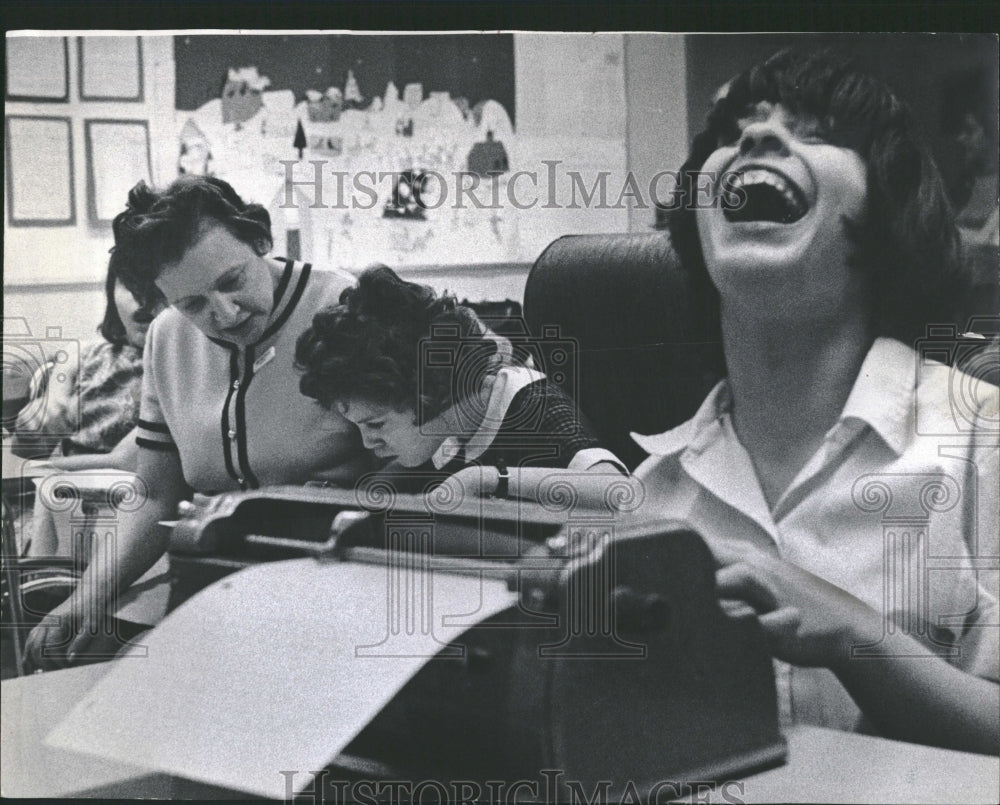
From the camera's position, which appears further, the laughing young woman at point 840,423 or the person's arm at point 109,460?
the person's arm at point 109,460

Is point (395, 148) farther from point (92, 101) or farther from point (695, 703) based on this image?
point (695, 703)

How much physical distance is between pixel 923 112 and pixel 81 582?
136 centimetres

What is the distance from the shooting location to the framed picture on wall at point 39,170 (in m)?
1.68

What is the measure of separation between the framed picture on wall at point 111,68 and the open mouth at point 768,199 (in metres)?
0.86

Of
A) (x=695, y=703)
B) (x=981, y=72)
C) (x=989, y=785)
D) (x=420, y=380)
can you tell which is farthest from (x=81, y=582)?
(x=981, y=72)

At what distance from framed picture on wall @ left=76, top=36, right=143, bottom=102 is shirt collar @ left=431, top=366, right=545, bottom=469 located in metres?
0.65

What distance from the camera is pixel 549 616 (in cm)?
159

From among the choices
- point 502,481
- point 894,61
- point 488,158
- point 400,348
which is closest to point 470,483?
point 502,481

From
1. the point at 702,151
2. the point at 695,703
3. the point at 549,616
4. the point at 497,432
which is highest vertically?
the point at 702,151

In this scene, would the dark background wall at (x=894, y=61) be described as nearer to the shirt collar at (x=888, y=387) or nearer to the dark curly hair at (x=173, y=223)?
the shirt collar at (x=888, y=387)

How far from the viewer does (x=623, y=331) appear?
1.66 metres

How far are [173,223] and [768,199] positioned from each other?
0.83 meters

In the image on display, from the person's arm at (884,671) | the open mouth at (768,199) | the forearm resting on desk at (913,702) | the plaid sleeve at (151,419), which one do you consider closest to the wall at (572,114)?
the open mouth at (768,199)

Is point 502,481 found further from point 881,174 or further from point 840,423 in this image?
point 881,174
